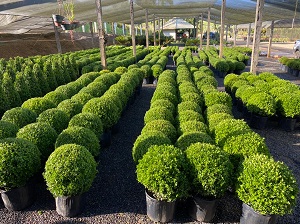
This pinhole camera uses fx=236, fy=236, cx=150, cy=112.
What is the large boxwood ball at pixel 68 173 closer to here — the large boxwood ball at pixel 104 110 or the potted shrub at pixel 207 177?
the potted shrub at pixel 207 177

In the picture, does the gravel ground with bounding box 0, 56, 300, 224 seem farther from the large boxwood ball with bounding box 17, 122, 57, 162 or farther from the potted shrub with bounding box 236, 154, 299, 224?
the large boxwood ball with bounding box 17, 122, 57, 162

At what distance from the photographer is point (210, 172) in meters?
3.67

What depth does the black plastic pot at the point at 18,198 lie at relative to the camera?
13.7 feet

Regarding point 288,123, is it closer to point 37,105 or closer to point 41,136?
point 41,136

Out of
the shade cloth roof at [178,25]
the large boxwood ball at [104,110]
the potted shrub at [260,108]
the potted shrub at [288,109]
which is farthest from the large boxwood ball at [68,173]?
the shade cloth roof at [178,25]

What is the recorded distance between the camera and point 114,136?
7488mm

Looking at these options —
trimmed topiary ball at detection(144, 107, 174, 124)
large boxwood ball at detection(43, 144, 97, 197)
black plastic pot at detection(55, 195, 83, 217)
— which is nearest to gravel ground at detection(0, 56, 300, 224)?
black plastic pot at detection(55, 195, 83, 217)

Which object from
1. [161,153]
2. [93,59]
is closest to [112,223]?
[161,153]

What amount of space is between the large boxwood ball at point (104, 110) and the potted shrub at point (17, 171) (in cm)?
215

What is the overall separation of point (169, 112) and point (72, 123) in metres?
2.37

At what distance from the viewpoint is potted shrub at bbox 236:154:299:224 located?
329 centimetres

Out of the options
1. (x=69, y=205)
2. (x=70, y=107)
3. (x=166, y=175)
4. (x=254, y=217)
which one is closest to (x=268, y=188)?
(x=254, y=217)

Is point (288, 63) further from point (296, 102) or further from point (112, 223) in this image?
point (112, 223)

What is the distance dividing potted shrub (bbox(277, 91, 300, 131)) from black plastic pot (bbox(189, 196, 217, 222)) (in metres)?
4.79
